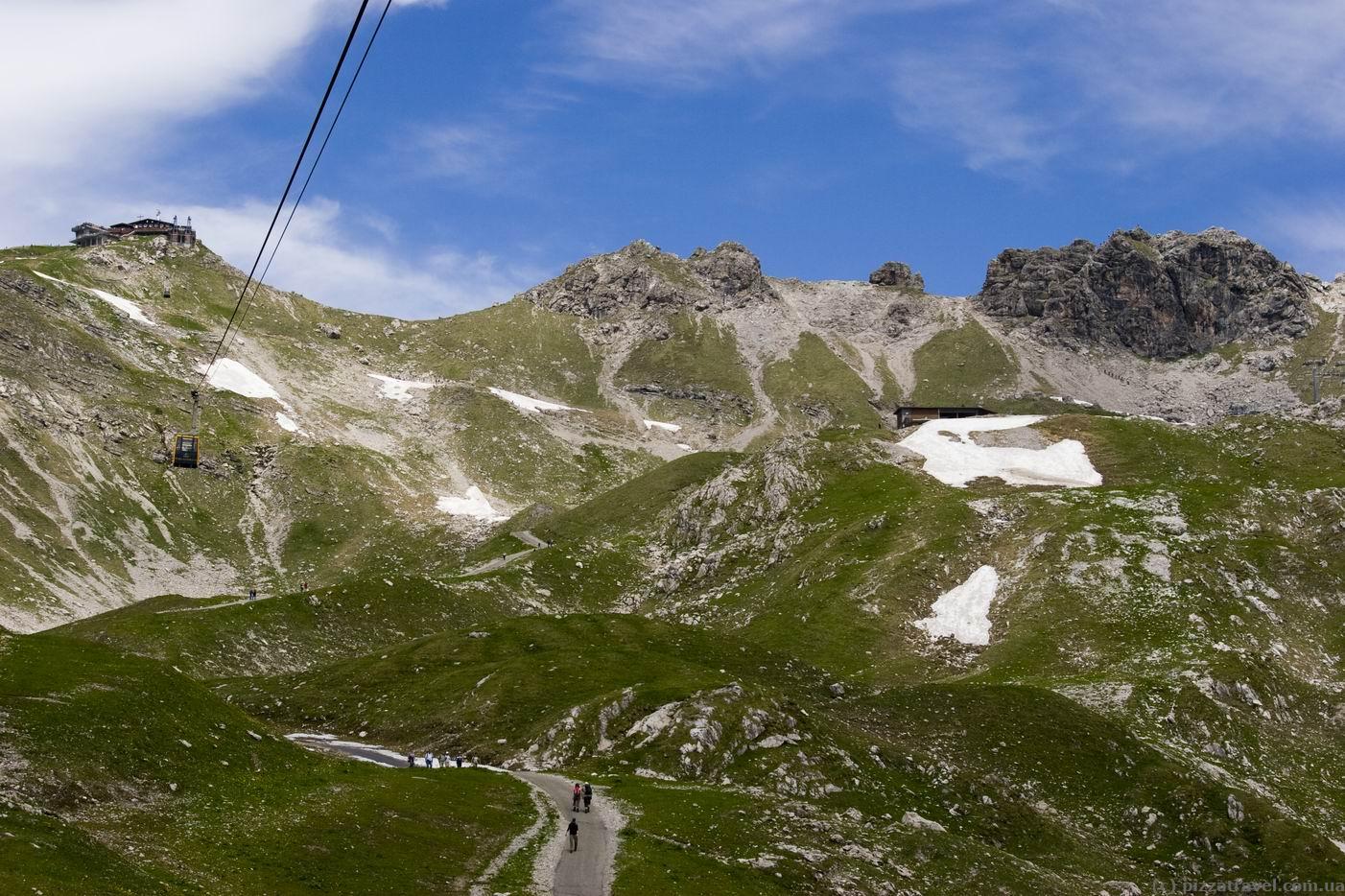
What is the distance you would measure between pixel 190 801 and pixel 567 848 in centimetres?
1676

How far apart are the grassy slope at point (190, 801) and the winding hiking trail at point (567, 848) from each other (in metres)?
1.44

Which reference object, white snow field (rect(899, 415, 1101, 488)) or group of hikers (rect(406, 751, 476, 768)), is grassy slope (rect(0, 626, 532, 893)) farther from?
white snow field (rect(899, 415, 1101, 488))

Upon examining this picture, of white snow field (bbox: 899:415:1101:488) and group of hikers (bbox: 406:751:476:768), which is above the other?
white snow field (bbox: 899:415:1101:488)

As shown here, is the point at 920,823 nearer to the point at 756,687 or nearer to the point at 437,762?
the point at 756,687

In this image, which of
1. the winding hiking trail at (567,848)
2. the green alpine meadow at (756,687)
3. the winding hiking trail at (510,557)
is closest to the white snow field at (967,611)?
the green alpine meadow at (756,687)

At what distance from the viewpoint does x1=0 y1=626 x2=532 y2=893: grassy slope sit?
127ft

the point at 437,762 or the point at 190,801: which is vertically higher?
the point at 190,801

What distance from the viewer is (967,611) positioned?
5133 inches

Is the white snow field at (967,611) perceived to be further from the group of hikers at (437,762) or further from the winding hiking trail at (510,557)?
the winding hiking trail at (510,557)

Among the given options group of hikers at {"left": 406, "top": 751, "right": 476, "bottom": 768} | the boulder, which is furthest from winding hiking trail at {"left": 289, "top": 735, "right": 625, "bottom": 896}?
the boulder

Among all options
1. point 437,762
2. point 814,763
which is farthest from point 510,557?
point 814,763

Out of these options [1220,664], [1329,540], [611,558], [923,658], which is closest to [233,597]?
[611,558]

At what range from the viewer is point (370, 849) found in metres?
47.8

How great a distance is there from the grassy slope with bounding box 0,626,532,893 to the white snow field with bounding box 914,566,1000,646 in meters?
70.5
